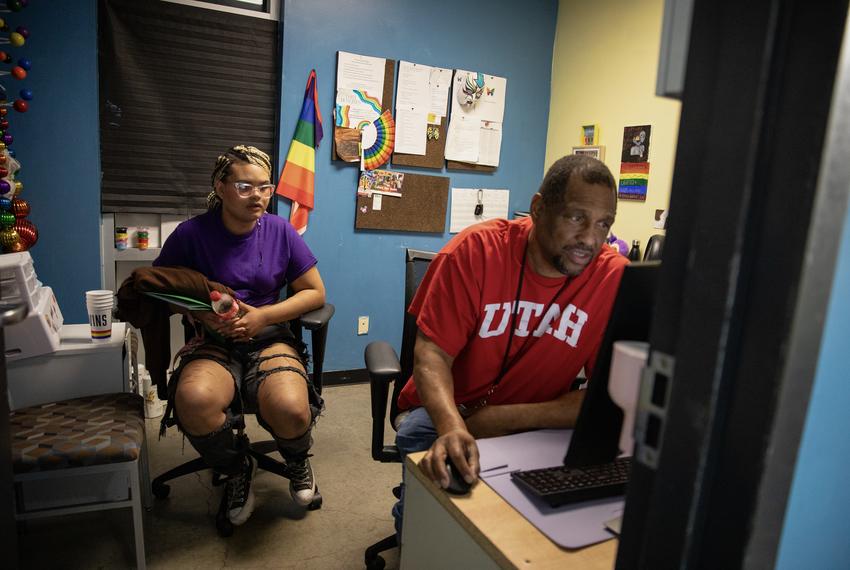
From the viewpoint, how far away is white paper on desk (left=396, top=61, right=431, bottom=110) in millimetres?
3246

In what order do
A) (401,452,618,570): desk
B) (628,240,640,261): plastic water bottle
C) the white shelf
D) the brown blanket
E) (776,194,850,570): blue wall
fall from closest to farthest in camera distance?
(776,194,850,570): blue wall < (401,452,618,570): desk < the brown blanket < the white shelf < (628,240,640,261): plastic water bottle

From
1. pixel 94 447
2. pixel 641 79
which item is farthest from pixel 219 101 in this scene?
pixel 641 79

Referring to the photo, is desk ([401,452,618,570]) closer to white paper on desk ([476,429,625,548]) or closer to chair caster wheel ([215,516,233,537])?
white paper on desk ([476,429,625,548])

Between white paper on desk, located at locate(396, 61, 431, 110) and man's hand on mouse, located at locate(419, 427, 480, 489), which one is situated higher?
Answer: white paper on desk, located at locate(396, 61, 431, 110)

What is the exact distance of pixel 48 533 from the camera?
1.88 metres

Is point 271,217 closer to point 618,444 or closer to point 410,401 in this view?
point 410,401

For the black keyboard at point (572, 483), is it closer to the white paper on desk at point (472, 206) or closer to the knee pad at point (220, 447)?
the knee pad at point (220, 447)

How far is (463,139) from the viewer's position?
11.4ft

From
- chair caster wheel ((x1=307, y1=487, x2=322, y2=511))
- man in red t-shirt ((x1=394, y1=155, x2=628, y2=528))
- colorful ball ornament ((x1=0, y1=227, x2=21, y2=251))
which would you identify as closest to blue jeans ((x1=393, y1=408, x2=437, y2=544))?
man in red t-shirt ((x1=394, y1=155, x2=628, y2=528))

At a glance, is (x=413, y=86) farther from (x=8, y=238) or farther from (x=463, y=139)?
(x=8, y=238)

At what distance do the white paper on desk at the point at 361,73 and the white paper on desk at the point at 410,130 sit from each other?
17 cm

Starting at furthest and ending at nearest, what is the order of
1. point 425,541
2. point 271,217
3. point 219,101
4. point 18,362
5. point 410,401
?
point 219,101, point 271,217, point 18,362, point 410,401, point 425,541

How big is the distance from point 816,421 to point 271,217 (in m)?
2.04

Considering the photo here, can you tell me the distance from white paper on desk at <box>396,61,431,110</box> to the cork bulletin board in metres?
0.42
